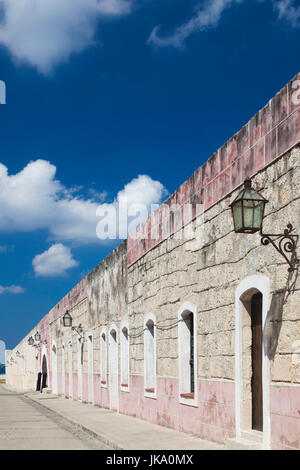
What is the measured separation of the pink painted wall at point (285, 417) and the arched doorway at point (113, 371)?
10.0 metres

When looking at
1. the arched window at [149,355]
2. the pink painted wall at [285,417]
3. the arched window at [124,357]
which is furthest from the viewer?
the arched window at [124,357]

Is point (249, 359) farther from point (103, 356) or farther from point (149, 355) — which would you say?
point (103, 356)

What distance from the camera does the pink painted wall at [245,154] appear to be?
7.34m

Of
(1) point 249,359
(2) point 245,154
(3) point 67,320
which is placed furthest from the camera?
(3) point 67,320

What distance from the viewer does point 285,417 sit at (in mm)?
6957

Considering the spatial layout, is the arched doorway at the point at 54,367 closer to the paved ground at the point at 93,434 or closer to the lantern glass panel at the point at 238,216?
the paved ground at the point at 93,434

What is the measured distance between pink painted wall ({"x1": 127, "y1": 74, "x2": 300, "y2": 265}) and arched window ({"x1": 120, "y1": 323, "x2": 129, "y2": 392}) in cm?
474

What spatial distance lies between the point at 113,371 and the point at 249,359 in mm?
9564

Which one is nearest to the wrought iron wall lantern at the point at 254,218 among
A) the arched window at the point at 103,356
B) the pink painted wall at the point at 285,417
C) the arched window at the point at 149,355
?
the pink painted wall at the point at 285,417

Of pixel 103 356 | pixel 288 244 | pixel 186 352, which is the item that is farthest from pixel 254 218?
pixel 103 356

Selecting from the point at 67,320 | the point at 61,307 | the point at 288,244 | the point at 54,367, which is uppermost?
the point at 288,244

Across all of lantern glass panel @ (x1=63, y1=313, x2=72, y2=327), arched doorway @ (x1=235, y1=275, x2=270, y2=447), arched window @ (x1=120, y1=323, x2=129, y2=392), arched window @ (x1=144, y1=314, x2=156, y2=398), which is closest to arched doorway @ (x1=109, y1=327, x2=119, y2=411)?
arched window @ (x1=120, y1=323, x2=129, y2=392)
